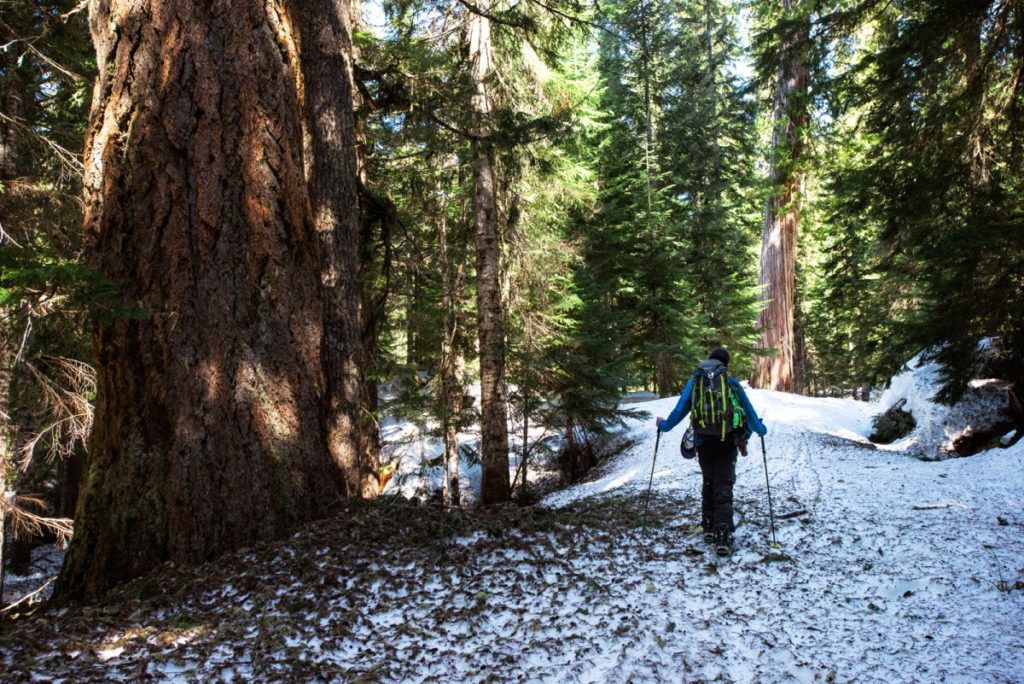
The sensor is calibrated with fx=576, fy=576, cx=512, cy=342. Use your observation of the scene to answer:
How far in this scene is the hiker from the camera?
216 inches

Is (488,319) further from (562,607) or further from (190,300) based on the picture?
(562,607)

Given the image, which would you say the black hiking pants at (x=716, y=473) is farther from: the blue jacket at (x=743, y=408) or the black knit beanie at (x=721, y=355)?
the black knit beanie at (x=721, y=355)

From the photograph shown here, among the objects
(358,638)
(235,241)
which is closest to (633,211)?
(235,241)

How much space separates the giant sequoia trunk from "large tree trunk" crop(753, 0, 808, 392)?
13799 mm

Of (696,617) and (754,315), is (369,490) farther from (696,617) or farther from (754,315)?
(754,315)

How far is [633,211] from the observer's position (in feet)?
56.0

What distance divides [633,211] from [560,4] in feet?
33.1

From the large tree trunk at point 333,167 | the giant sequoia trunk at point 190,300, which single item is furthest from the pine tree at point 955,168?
the giant sequoia trunk at point 190,300

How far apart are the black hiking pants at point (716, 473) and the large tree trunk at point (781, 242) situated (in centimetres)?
1144

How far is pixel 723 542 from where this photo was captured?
5184 millimetres

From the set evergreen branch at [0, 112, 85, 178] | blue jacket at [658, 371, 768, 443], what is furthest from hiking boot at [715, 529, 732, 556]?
evergreen branch at [0, 112, 85, 178]

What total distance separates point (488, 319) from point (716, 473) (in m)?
4.56

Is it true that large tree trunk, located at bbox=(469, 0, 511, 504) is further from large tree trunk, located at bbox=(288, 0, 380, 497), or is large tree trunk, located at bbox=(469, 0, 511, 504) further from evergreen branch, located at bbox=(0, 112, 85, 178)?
evergreen branch, located at bbox=(0, 112, 85, 178)

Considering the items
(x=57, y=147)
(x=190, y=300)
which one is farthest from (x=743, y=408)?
(x=57, y=147)
